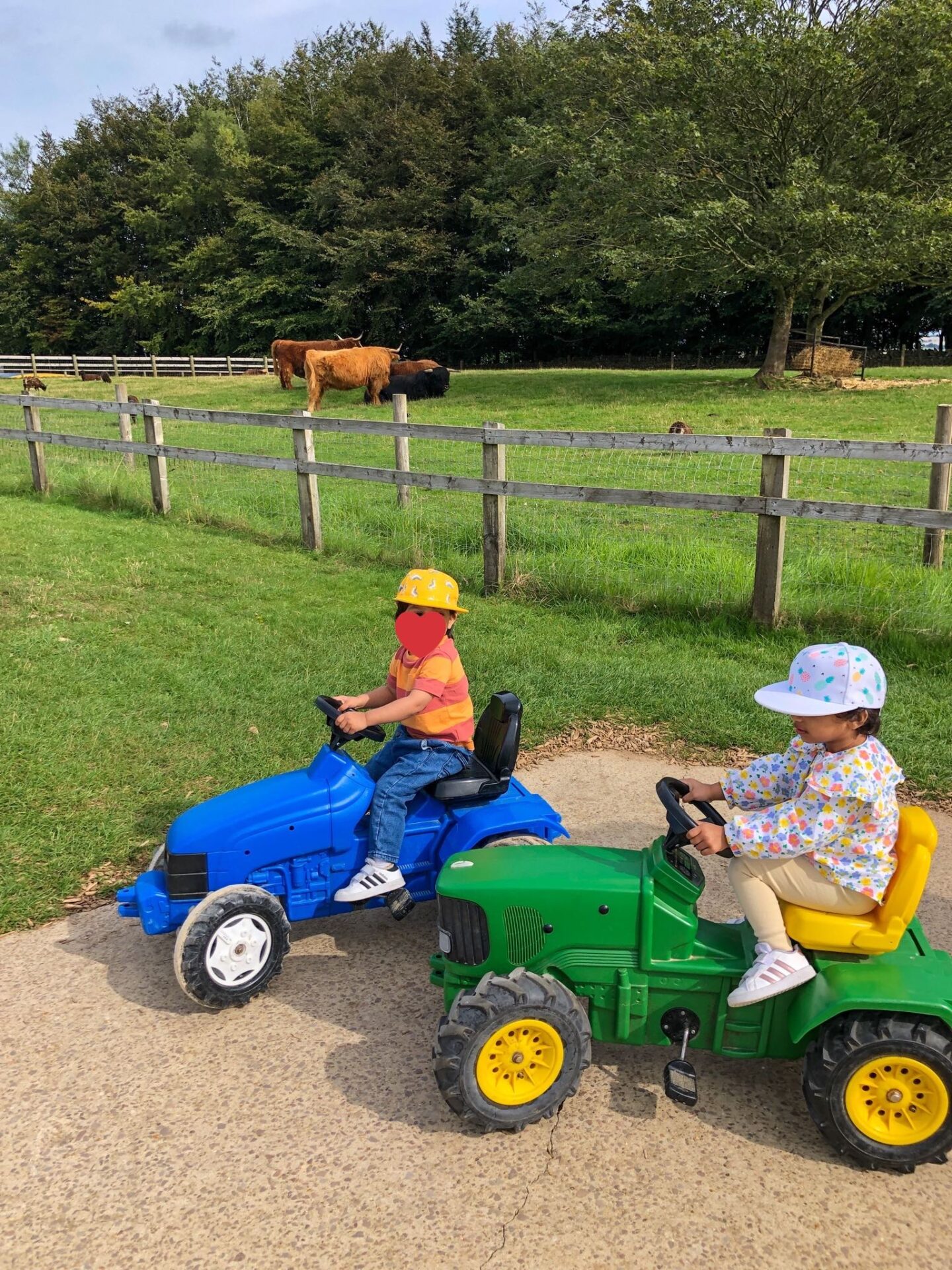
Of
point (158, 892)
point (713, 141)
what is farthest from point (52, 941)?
point (713, 141)

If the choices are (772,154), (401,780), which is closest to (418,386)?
(772,154)

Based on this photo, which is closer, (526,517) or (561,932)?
(561,932)

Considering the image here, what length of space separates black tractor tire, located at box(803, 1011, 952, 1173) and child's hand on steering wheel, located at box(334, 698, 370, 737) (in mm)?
1640

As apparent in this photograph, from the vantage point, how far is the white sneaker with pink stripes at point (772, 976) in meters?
2.48

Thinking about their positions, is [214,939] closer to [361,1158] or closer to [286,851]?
[286,851]

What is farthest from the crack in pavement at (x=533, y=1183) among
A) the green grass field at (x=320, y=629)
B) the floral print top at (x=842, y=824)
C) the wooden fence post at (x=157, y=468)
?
the wooden fence post at (x=157, y=468)

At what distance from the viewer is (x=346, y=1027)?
9.81 ft

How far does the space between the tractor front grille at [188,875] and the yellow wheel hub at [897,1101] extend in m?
2.00

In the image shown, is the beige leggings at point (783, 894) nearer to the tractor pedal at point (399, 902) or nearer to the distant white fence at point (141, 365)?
the tractor pedal at point (399, 902)

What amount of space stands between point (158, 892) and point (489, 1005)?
1302 mm

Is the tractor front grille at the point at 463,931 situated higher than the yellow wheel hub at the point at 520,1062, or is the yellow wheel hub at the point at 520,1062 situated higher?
the tractor front grille at the point at 463,931

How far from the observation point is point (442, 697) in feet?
11.3

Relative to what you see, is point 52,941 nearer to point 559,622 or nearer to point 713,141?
point 559,622

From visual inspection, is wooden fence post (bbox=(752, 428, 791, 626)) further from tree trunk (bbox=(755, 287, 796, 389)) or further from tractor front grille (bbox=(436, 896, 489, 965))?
tree trunk (bbox=(755, 287, 796, 389))
